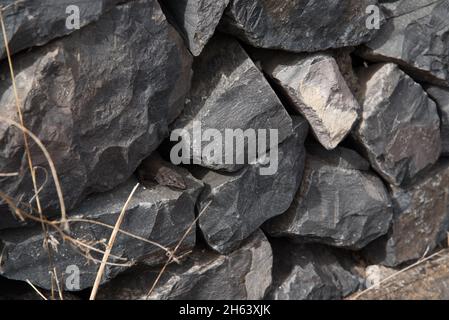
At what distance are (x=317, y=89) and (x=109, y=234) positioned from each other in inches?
41.7

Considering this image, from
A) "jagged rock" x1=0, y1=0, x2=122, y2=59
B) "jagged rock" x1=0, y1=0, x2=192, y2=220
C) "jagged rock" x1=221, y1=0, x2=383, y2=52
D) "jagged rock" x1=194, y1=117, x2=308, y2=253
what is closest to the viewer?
"jagged rock" x1=0, y1=0, x2=122, y2=59

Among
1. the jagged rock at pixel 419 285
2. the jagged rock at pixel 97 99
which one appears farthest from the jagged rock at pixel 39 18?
the jagged rock at pixel 419 285

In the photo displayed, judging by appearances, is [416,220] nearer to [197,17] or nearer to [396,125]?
[396,125]

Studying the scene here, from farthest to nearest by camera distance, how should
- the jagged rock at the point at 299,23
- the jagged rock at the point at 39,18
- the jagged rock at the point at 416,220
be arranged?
the jagged rock at the point at 416,220, the jagged rock at the point at 299,23, the jagged rock at the point at 39,18

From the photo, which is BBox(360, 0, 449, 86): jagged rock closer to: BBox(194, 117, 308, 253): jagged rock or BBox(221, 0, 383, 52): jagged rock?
BBox(221, 0, 383, 52): jagged rock

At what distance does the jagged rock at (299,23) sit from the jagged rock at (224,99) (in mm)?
102

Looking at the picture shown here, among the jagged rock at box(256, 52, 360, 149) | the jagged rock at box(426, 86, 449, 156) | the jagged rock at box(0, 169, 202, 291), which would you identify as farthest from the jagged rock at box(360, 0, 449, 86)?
the jagged rock at box(0, 169, 202, 291)

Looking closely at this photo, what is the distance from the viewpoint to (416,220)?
11.1 ft

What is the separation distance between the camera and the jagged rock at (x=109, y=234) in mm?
2469

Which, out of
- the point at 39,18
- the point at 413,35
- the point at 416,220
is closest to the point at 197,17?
the point at 39,18

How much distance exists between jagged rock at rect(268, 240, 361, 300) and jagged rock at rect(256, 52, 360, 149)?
0.67 metres

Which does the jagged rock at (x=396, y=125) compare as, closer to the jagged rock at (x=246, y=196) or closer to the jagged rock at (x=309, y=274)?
the jagged rock at (x=246, y=196)

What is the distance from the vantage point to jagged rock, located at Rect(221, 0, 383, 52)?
2578 mm
